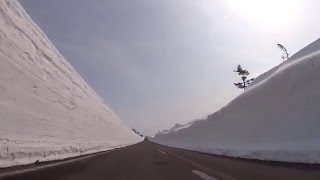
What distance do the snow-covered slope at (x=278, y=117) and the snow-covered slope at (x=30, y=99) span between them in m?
10.8

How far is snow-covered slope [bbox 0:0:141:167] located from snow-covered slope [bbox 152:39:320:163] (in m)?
10.8

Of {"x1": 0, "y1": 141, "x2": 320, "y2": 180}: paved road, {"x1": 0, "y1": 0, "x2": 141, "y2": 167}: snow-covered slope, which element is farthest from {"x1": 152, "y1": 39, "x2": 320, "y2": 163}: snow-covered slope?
{"x1": 0, "y1": 0, "x2": 141, "y2": 167}: snow-covered slope

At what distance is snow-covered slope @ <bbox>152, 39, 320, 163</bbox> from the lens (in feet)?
91.6

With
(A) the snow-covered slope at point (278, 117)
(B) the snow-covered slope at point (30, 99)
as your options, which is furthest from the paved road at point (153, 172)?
(A) the snow-covered slope at point (278, 117)

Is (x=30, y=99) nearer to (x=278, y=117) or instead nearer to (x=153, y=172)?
(x=153, y=172)

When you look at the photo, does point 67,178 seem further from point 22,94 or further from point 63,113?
point 63,113

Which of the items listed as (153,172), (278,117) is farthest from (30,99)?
(278,117)

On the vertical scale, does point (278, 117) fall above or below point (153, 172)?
above

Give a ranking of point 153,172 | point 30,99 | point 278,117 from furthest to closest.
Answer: point 278,117, point 30,99, point 153,172

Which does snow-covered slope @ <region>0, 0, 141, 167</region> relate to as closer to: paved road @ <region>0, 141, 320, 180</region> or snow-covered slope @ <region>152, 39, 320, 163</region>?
paved road @ <region>0, 141, 320, 180</region>

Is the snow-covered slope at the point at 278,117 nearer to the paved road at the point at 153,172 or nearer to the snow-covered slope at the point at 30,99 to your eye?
the paved road at the point at 153,172

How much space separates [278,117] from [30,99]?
2768 cm

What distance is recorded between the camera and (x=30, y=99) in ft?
58.7

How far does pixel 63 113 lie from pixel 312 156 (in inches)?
529
